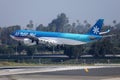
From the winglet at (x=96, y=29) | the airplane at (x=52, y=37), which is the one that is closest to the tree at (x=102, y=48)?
the airplane at (x=52, y=37)

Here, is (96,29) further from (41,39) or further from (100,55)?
(41,39)

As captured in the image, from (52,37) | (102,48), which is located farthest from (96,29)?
(52,37)

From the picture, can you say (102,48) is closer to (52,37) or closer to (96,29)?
(96,29)

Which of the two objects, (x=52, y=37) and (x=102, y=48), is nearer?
(x=52, y=37)

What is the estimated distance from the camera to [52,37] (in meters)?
125

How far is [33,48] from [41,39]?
37.3 metres

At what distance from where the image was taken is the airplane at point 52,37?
11685cm

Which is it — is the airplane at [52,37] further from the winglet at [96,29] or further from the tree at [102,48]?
the tree at [102,48]

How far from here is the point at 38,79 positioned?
137ft

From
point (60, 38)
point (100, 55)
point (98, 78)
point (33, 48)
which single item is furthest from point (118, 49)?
point (98, 78)

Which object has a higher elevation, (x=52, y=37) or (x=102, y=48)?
(x=52, y=37)

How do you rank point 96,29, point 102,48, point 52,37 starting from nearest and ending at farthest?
point 52,37
point 96,29
point 102,48

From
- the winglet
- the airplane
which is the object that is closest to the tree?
the airplane

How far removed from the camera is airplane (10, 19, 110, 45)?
4600 inches
